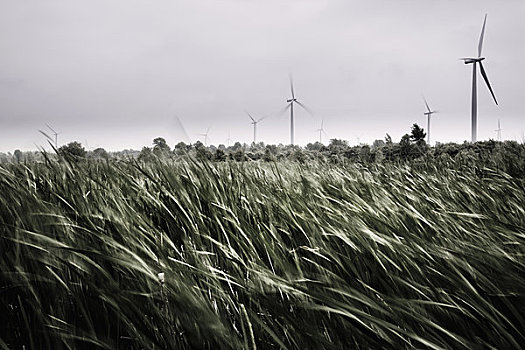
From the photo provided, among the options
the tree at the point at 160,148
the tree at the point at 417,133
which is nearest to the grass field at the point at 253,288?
the tree at the point at 160,148

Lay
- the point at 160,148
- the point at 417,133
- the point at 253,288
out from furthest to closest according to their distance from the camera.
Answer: the point at 417,133
the point at 160,148
the point at 253,288

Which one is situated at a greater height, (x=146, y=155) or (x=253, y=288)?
(x=146, y=155)

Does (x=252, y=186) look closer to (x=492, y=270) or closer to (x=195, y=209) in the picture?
(x=195, y=209)

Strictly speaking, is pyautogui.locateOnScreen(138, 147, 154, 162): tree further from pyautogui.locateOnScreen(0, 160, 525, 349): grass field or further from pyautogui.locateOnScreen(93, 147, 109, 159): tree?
pyautogui.locateOnScreen(0, 160, 525, 349): grass field

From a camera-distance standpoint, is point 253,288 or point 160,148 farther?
point 160,148

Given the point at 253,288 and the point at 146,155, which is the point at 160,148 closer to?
the point at 146,155

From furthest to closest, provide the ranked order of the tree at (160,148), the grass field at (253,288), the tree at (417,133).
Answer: the tree at (417,133) < the tree at (160,148) < the grass field at (253,288)

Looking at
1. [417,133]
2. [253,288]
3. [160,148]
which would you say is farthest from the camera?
[417,133]

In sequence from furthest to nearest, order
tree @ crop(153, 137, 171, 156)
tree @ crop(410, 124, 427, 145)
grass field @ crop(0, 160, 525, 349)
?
tree @ crop(410, 124, 427, 145)
tree @ crop(153, 137, 171, 156)
grass field @ crop(0, 160, 525, 349)

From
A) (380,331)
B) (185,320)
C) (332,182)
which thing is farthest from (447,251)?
(332,182)

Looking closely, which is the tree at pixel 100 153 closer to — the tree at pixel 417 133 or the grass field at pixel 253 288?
the grass field at pixel 253 288

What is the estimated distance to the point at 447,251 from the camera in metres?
1.60

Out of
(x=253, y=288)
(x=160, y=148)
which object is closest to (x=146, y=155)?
(x=160, y=148)

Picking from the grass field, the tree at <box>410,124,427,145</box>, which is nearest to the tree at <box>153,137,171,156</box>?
the grass field
